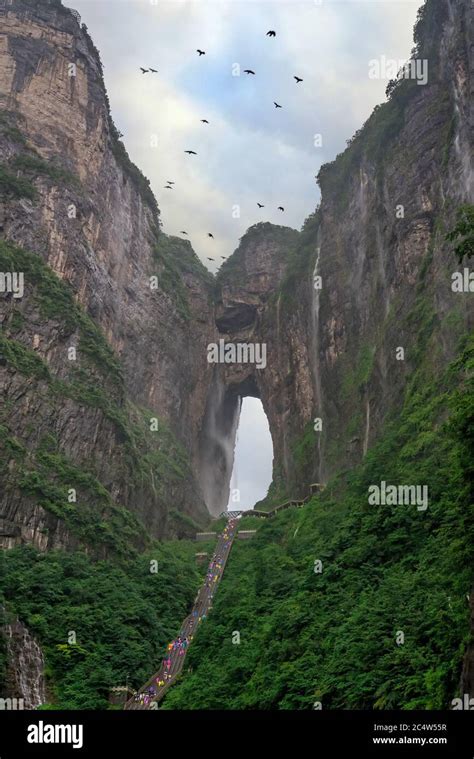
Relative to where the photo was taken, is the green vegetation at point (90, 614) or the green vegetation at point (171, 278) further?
the green vegetation at point (171, 278)

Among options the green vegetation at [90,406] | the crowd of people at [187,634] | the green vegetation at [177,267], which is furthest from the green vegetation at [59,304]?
the green vegetation at [177,267]

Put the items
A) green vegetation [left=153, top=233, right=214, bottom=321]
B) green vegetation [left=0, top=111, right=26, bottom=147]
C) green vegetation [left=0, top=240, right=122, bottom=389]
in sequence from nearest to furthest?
green vegetation [left=0, top=240, right=122, bottom=389], green vegetation [left=0, top=111, right=26, bottom=147], green vegetation [left=153, top=233, right=214, bottom=321]

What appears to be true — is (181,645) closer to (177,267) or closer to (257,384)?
(257,384)

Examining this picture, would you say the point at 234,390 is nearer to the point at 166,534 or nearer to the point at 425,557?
the point at 166,534

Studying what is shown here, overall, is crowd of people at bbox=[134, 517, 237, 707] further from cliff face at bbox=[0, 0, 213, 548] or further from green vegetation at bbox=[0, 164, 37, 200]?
green vegetation at bbox=[0, 164, 37, 200]

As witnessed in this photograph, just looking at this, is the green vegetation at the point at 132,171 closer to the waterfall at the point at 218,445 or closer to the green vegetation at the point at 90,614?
the waterfall at the point at 218,445

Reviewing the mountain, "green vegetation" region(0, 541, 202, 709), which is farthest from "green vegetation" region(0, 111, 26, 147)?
"green vegetation" region(0, 541, 202, 709)
